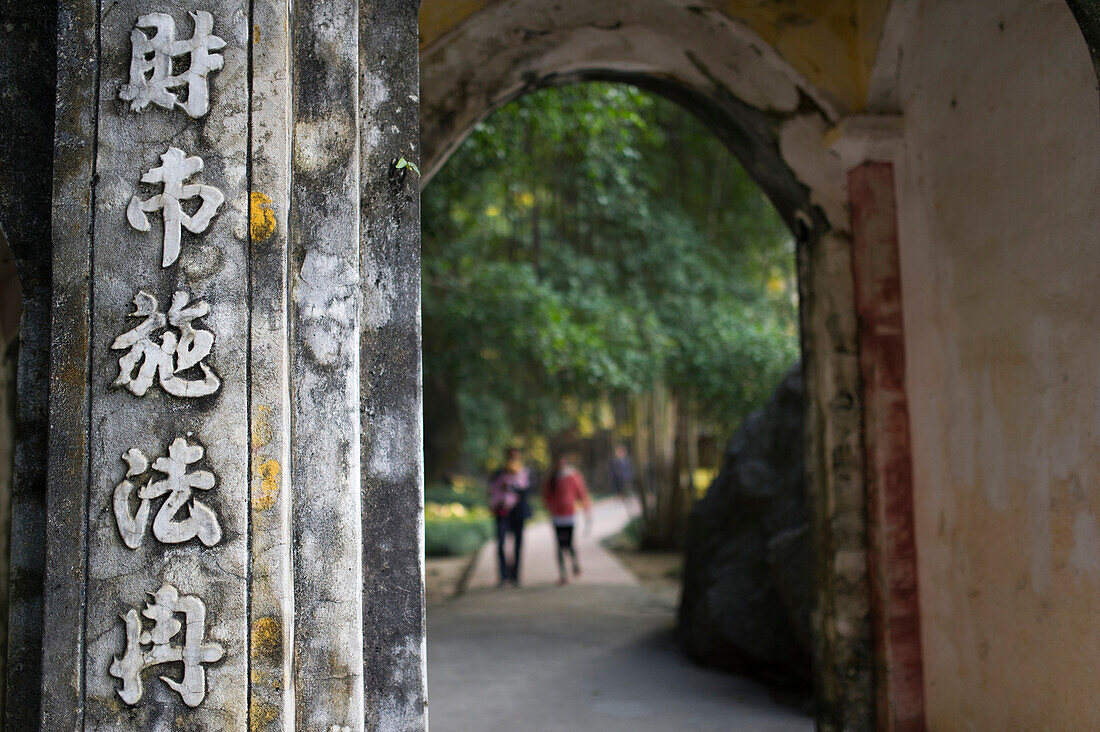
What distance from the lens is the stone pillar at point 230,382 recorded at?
179cm

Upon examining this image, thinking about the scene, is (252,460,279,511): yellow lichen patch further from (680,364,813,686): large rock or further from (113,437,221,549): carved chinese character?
(680,364,813,686): large rock

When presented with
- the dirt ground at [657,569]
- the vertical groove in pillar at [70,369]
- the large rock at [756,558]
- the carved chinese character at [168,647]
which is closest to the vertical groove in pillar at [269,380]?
the carved chinese character at [168,647]

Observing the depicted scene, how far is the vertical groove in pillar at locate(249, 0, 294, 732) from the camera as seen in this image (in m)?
1.80

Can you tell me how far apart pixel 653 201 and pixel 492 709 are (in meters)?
6.57

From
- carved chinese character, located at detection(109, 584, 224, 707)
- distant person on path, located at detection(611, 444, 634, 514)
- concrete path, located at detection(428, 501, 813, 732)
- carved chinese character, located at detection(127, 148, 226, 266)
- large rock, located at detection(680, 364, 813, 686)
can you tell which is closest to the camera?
carved chinese character, located at detection(109, 584, 224, 707)

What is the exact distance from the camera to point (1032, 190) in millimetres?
2725

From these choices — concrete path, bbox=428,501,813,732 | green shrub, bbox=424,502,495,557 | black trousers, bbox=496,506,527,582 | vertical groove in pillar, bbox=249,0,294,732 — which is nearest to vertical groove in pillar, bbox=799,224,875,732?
concrete path, bbox=428,501,813,732

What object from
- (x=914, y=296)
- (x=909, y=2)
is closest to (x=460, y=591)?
(x=914, y=296)

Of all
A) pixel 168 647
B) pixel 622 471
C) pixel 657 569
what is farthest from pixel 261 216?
pixel 622 471

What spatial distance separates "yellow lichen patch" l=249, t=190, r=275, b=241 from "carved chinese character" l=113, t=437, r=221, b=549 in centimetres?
50

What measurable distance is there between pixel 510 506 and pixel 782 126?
4744 mm

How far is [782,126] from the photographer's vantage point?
12.2 feet

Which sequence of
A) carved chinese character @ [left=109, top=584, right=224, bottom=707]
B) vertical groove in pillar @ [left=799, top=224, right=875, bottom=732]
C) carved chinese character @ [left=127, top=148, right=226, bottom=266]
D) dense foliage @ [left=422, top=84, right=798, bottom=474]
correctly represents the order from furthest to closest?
dense foliage @ [left=422, top=84, right=798, bottom=474], vertical groove in pillar @ [left=799, top=224, right=875, bottom=732], carved chinese character @ [left=127, top=148, right=226, bottom=266], carved chinese character @ [left=109, top=584, right=224, bottom=707]

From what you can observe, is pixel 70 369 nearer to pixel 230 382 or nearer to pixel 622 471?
pixel 230 382
